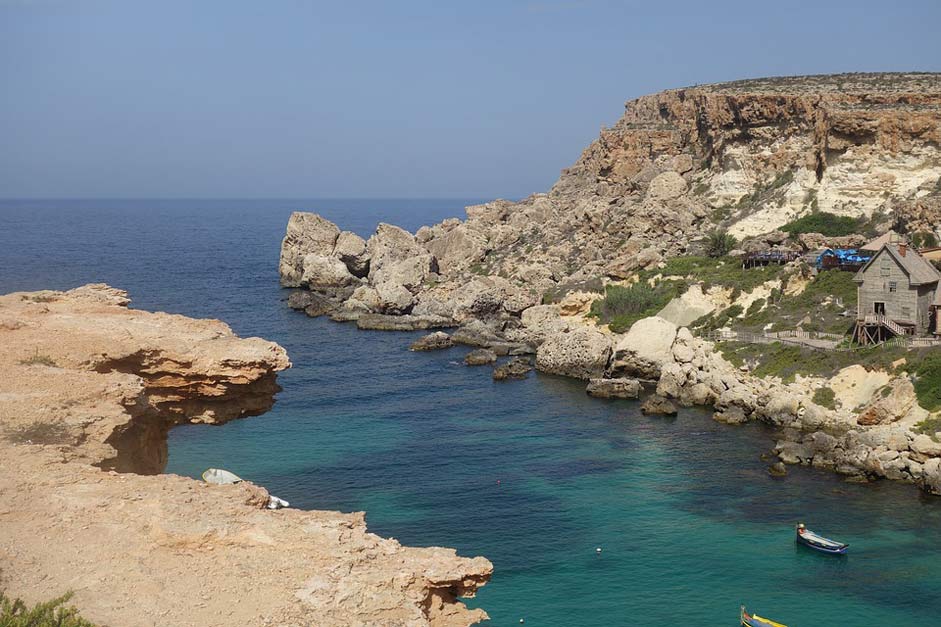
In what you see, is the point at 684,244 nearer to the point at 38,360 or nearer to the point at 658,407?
the point at 658,407

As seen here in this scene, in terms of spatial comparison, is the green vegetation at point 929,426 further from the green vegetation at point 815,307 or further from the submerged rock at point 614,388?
the submerged rock at point 614,388

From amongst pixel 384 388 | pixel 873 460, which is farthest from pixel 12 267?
pixel 873 460

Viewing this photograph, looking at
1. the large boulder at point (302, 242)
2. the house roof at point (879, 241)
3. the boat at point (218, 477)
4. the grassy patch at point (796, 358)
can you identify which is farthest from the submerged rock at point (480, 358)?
the large boulder at point (302, 242)

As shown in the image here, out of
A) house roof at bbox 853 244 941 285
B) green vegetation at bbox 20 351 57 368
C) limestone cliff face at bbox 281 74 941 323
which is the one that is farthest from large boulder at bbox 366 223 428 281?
green vegetation at bbox 20 351 57 368

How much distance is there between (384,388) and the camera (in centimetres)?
6066

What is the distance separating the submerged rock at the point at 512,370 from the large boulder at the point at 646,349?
21.5ft

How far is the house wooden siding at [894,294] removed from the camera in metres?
53.0

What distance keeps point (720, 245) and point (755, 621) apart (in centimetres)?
5248

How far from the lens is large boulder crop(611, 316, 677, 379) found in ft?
202

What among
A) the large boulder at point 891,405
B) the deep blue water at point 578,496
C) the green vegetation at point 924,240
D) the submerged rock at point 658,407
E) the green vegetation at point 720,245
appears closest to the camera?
the deep blue water at point 578,496

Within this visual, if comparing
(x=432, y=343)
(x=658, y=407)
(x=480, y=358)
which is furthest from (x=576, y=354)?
(x=432, y=343)

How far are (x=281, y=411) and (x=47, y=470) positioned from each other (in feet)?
129

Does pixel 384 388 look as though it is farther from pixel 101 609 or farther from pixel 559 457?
pixel 101 609

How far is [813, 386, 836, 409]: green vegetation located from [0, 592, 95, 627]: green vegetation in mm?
45354
